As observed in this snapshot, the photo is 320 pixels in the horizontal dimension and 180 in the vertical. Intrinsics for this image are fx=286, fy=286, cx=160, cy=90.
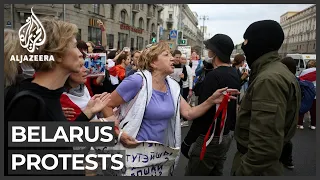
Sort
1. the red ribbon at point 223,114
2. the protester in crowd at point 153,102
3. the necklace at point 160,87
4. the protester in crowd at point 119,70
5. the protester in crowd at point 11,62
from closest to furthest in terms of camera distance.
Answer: the protester in crowd at point 11,62
the protester in crowd at point 153,102
the red ribbon at point 223,114
the necklace at point 160,87
the protester in crowd at point 119,70

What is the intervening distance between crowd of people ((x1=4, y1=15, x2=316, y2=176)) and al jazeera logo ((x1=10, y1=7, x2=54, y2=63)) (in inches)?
1.2

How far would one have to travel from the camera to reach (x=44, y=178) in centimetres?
194

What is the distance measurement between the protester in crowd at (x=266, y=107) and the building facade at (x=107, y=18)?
42.2 feet

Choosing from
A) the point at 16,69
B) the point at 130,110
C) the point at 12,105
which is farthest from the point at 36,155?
the point at 130,110

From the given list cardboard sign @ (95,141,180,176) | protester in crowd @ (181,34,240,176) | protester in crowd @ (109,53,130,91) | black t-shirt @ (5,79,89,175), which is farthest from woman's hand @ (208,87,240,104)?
protester in crowd @ (109,53,130,91)

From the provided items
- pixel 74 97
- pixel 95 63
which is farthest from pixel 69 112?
pixel 95 63

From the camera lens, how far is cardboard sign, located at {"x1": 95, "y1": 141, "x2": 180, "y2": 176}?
2.45 metres

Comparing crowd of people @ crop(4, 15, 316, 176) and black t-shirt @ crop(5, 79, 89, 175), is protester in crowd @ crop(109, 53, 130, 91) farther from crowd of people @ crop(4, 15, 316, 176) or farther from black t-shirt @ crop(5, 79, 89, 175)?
black t-shirt @ crop(5, 79, 89, 175)

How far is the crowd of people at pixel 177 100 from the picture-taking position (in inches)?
71.1

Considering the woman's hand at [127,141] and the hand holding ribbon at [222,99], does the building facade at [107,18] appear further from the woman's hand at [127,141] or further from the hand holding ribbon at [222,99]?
the woman's hand at [127,141]

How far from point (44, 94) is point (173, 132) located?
1.38 m

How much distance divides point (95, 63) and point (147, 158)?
81.5 inches

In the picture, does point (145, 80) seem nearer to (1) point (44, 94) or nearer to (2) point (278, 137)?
(1) point (44, 94)

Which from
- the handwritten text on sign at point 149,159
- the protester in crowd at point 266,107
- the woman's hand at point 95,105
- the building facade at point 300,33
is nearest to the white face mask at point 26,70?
the woman's hand at point 95,105
